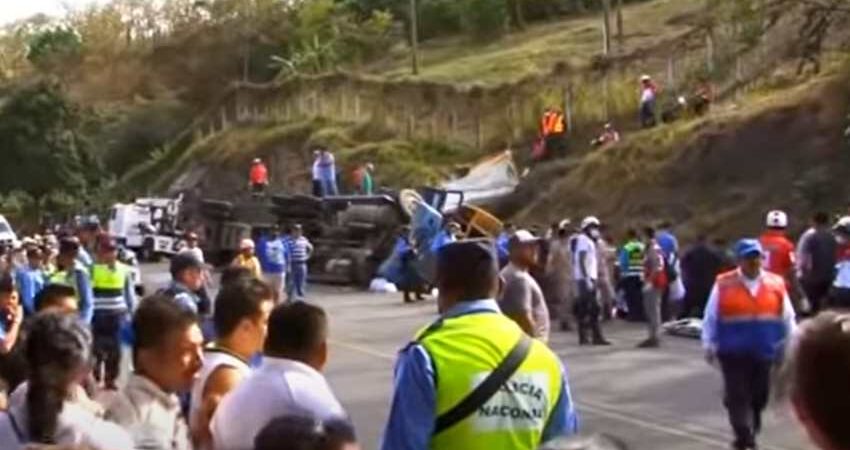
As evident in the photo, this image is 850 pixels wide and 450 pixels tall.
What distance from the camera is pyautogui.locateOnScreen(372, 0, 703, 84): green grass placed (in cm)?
6106

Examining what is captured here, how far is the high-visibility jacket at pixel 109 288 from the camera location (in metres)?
17.4

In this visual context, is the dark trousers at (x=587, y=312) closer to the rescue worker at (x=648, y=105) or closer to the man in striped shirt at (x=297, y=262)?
the man in striped shirt at (x=297, y=262)

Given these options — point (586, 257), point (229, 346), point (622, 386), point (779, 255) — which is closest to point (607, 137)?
point (586, 257)

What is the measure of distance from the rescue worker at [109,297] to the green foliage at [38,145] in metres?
56.7

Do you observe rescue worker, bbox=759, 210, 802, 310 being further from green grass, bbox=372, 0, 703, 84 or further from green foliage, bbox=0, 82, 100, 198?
green foliage, bbox=0, 82, 100, 198

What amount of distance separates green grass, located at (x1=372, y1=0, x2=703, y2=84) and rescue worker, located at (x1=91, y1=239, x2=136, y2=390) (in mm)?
35814

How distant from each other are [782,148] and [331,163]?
14236 millimetres

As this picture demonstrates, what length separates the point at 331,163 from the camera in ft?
154

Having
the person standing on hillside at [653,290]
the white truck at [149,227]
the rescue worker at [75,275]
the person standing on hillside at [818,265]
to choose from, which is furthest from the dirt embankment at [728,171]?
the rescue worker at [75,275]

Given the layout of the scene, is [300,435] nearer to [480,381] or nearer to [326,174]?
[480,381]

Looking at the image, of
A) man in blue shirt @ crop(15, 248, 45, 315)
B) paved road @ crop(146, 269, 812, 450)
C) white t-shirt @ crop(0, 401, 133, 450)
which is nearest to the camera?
white t-shirt @ crop(0, 401, 133, 450)

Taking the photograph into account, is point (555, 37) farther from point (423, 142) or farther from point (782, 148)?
point (782, 148)

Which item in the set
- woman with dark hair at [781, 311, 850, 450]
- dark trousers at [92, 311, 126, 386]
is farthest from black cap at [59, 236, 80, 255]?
woman with dark hair at [781, 311, 850, 450]

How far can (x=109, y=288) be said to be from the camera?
57.3ft
